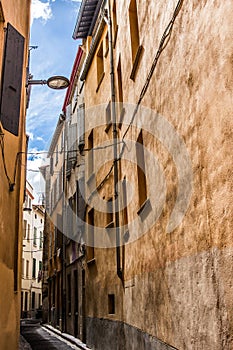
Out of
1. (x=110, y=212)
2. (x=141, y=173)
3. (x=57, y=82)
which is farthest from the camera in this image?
(x=110, y=212)

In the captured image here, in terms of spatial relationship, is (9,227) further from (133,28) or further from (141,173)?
(133,28)

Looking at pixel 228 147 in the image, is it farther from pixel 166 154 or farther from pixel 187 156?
pixel 166 154

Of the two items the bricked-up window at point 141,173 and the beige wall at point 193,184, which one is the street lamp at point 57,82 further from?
the bricked-up window at point 141,173

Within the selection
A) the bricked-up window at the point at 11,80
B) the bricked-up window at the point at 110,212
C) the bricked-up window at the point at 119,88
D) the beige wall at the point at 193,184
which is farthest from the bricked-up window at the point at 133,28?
the bricked-up window at the point at 110,212

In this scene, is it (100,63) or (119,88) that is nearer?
(119,88)

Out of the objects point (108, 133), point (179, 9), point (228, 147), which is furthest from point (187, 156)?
point (108, 133)

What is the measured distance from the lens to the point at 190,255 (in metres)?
4.69

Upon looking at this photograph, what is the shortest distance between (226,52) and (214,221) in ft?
5.07

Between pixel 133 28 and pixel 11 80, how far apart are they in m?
3.03

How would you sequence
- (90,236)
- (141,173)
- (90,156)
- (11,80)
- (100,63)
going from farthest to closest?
(90,156) < (100,63) < (90,236) < (141,173) < (11,80)

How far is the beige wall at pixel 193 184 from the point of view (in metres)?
3.78

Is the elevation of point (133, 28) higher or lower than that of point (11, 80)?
higher

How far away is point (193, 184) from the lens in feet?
15.2

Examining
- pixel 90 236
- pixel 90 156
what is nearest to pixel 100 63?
pixel 90 156
